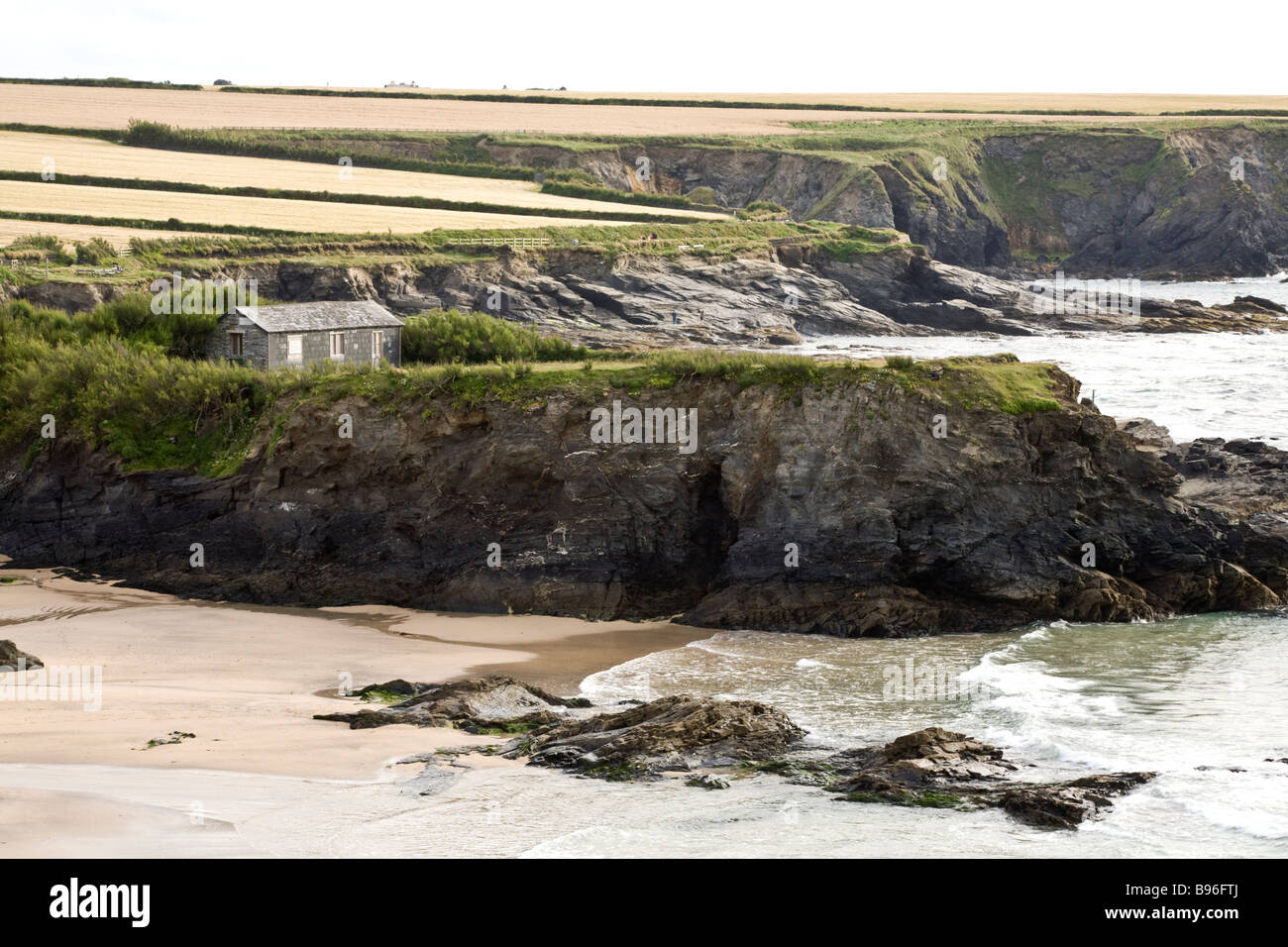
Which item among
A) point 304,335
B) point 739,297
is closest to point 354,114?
point 739,297

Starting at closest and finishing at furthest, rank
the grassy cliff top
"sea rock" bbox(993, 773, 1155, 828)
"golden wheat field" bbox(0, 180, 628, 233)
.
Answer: "sea rock" bbox(993, 773, 1155, 828)
the grassy cliff top
"golden wheat field" bbox(0, 180, 628, 233)

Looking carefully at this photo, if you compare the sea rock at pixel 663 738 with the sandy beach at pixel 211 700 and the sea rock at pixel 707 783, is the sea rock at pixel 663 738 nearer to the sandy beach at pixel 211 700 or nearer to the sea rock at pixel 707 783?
the sea rock at pixel 707 783

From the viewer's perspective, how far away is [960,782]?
2006 cm

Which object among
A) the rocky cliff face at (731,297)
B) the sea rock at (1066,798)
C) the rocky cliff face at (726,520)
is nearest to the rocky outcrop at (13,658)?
the rocky cliff face at (726,520)

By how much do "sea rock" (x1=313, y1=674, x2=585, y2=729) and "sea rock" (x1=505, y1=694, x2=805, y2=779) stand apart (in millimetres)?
970

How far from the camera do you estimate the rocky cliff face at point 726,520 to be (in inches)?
1189

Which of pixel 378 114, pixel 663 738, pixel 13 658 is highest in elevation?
pixel 378 114

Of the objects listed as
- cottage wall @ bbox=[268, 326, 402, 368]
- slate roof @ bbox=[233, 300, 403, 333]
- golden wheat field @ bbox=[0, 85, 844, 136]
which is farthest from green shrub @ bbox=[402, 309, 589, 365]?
golden wheat field @ bbox=[0, 85, 844, 136]

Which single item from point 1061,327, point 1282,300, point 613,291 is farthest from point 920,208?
point 613,291

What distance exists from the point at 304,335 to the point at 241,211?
133 ft

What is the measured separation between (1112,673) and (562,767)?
11056 millimetres

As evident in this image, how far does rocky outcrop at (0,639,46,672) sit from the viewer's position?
24.9 meters

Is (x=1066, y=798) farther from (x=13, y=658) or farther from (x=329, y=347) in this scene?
(x=329, y=347)

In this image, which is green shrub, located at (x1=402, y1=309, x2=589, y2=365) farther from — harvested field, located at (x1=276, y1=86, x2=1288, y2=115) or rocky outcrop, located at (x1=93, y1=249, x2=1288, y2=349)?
harvested field, located at (x1=276, y1=86, x2=1288, y2=115)
